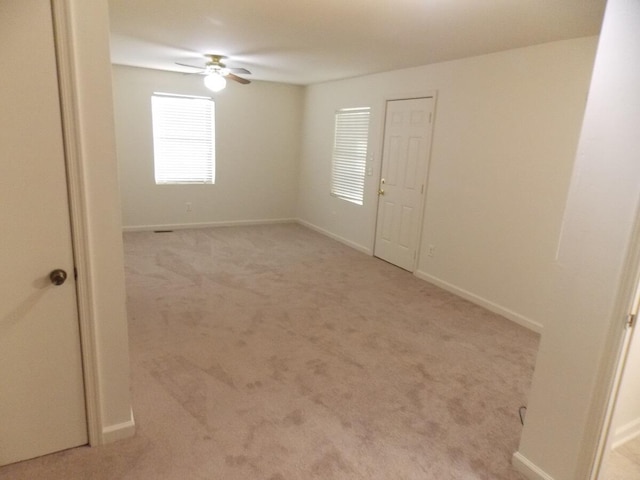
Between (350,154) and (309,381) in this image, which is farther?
(350,154)

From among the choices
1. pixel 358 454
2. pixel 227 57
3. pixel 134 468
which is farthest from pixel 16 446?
pixel 227 57

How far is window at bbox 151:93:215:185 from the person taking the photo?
6.15 meters

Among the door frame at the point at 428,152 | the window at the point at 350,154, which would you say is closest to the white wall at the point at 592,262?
the door frame at the point at 428,152

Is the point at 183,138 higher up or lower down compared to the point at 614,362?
higher up

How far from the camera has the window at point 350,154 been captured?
5.71 meters

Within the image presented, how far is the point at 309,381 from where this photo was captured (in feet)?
8.79

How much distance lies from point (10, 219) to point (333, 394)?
1945 mm

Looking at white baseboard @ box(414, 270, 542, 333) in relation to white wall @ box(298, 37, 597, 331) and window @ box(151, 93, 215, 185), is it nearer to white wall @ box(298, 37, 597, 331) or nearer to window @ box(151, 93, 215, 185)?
white wall @ box(298, 37, 597, 331)

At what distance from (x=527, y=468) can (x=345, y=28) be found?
313cm

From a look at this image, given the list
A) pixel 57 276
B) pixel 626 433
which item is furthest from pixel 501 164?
pixel 57 276

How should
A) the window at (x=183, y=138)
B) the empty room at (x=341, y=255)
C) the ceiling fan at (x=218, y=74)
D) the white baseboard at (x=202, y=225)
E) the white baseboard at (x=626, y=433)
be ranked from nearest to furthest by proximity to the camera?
the empty room at (x=341, y=255)
the white baseboard at (x=626, y=433)
the ceiling fan at (x=218, y=74)
the window at (x=183, y=138)
the white baseboard at (x=202, y=225)

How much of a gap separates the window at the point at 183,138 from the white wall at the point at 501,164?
9.57ft

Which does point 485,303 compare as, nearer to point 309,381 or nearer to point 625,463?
point 625,463

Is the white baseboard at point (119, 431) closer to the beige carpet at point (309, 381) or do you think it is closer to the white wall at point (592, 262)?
the beige carpet at point (309, 381)
